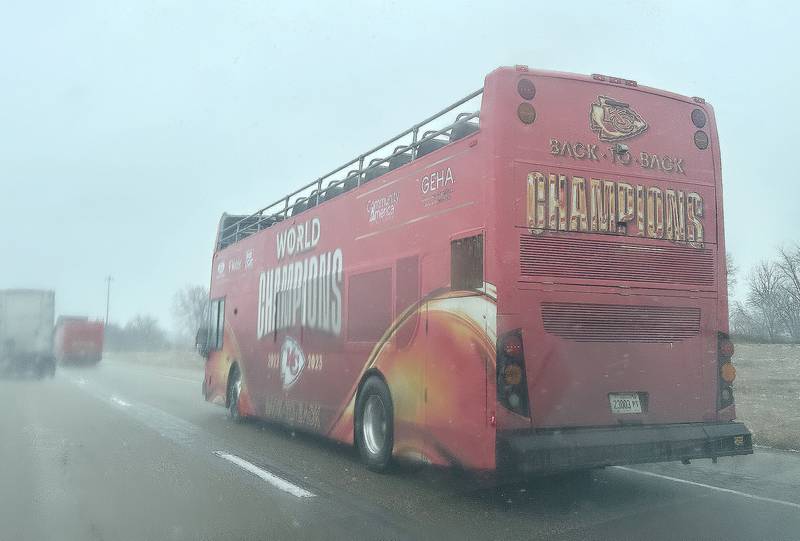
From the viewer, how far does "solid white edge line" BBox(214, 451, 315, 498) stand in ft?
23.7

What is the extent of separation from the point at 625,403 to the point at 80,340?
4598 centimetres

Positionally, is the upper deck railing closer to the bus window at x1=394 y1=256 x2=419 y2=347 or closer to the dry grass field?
the bus window at x1=394 y1=256 x2=419 y2=347

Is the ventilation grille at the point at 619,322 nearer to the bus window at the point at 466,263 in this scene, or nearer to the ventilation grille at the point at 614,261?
the ventilation grille at the point at 614,261

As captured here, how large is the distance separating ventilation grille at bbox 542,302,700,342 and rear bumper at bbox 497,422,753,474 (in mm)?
822

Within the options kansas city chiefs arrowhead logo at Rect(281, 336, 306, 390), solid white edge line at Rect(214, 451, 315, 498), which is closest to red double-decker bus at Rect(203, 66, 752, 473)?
solid white edge line at Rect(214, 451, 315, 498)

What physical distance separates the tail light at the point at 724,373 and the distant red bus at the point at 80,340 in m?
45.7

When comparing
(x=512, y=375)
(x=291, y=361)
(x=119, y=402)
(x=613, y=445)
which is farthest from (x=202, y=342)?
(x=613, y=445)

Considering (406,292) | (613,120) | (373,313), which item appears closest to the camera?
(613,120)

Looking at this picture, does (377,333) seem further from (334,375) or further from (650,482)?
(650,482)

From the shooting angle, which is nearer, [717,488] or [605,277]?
[605,277]

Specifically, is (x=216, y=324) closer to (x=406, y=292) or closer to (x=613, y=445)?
(x=406, y=292)

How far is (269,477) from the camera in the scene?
806cm

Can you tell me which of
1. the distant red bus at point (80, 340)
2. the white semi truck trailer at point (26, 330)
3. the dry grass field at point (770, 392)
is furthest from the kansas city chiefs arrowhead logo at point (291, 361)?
the distant red bus at point (80, 340)

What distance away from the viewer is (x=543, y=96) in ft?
22.1
